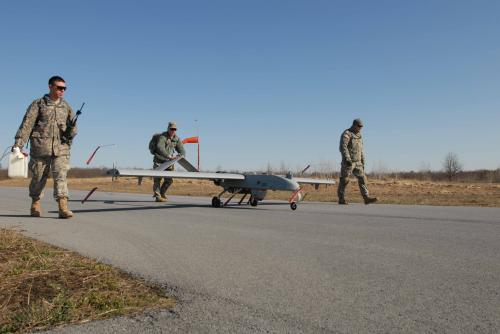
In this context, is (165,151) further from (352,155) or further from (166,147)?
(352,155)

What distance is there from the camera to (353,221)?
8.38m

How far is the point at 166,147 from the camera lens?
1510cm

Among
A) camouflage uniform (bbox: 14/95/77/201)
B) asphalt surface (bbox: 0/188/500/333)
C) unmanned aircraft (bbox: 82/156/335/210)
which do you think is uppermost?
camouflage uniform (bbox: 14/95/77/201)

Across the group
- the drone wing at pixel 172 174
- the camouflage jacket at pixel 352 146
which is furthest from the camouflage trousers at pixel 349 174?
the drone wing at pixel 172 174

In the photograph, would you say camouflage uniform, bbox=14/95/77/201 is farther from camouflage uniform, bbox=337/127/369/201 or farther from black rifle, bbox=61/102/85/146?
camouflage uniform, bbox=337/127/369/201

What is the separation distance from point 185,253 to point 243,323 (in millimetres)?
2412

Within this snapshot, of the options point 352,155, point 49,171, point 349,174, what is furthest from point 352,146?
point 49,171

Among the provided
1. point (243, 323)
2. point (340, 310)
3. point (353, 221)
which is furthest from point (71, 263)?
point (353, 221)

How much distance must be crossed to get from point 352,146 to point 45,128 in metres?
9.26

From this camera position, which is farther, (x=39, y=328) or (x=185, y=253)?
(x=185, y=253)

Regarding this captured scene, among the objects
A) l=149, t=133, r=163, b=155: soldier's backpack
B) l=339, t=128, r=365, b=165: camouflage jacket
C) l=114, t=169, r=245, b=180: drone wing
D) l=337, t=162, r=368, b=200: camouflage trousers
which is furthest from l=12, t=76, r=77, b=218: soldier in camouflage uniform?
l=339, t=128, r=365, b=165: camouflage jacket

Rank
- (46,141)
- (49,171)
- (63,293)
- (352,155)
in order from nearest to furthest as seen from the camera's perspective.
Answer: (63,293), (46,141), (49,171), (352,155)

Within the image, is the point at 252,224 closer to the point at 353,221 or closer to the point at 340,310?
the point at 353,221

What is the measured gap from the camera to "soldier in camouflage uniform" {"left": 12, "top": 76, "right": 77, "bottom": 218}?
834cm
